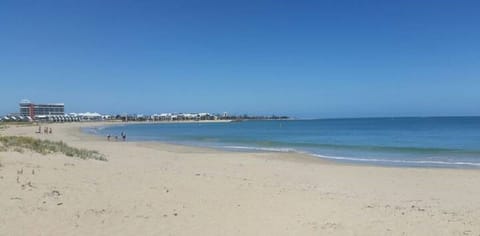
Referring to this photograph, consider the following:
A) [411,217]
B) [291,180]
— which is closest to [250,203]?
[411,217]

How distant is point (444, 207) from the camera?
30.0ft

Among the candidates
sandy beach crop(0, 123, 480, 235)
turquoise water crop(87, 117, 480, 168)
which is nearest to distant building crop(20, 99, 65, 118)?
turquoise water crop(87, 117, 480, 168)

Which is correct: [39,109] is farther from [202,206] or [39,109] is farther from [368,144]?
[202,206]

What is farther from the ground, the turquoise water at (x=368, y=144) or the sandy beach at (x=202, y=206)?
the sandy beach at (x=202, y=206)

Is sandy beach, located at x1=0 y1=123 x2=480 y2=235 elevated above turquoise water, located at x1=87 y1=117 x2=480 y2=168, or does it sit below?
above

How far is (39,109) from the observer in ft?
548

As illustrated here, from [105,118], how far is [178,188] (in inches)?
6973

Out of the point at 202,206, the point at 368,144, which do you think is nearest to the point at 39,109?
the point at 368,144

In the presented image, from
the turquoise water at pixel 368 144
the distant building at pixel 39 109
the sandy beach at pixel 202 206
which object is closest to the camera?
the sandy beach at pixel 202 206

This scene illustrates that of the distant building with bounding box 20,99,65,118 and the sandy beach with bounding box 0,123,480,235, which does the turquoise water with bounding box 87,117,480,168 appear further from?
the distant building with bounding box 20,99,65,118

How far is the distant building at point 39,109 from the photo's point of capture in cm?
15323

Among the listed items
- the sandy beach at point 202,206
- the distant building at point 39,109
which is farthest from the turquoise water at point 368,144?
the distant building at point 39,109

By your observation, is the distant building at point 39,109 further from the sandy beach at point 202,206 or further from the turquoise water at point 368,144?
the sandy beach at point 202,206

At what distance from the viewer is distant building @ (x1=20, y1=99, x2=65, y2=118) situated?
503 feet
